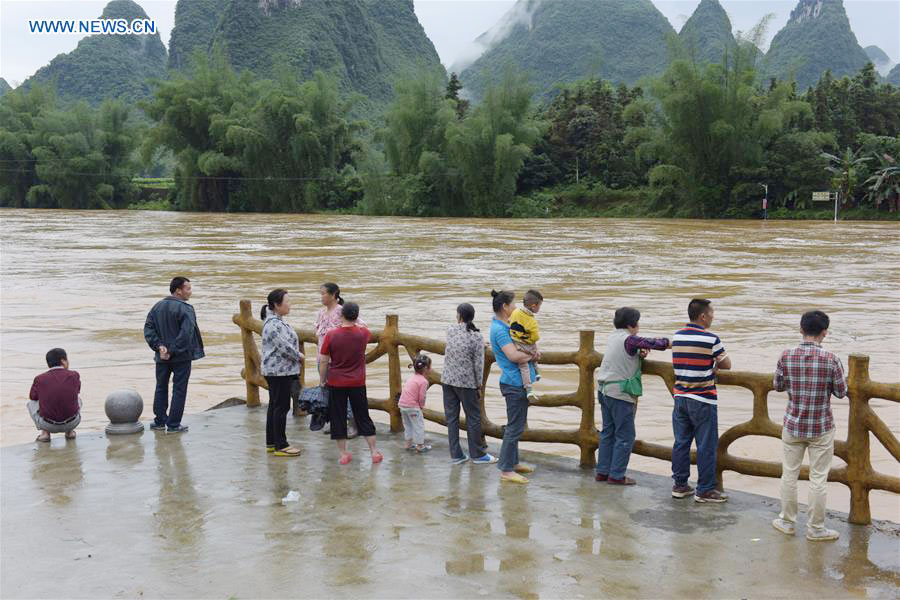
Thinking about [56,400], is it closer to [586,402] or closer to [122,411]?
[122,411]

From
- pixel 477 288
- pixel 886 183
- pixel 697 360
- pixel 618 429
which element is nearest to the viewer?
pixel 697 360

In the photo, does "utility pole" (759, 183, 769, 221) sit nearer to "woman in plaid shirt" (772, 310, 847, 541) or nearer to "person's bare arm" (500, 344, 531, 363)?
"person's bare arm" (500, 344, 531, 363)

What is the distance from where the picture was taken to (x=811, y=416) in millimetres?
4996

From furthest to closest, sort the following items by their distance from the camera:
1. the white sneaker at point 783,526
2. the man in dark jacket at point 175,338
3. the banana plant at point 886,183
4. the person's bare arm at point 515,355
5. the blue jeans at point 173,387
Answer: the banana plant at point 886,183, the blue jeans at point 173,387, the man in dark jacket at point 175,338, the person's bare arm at point 515,355, the white sneaker at point 783,526

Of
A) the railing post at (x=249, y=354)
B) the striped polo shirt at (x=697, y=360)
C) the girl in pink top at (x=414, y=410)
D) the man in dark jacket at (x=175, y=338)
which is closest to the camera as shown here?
the striped polo shirt at (x=697, y=360)

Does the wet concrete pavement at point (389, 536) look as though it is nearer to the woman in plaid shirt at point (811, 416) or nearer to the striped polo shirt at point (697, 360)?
the woman in plaid shirt at point (811, 416)

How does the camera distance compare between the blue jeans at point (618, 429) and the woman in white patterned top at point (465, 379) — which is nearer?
the blue jeans at point (618, 429)

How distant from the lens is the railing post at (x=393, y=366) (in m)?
7.44

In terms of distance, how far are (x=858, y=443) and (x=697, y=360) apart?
99 cm

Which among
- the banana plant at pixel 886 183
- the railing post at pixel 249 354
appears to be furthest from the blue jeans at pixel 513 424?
the banana plant at pixel 886 183

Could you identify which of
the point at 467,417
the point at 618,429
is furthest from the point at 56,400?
the point at 618,429

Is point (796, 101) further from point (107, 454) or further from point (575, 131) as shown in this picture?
point (107, 454)

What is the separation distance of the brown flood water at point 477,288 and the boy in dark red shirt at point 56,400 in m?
1.46

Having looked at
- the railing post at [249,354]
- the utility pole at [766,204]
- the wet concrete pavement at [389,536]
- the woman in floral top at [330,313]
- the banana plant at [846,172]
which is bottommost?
the wet concrete pavement at [389,536]
